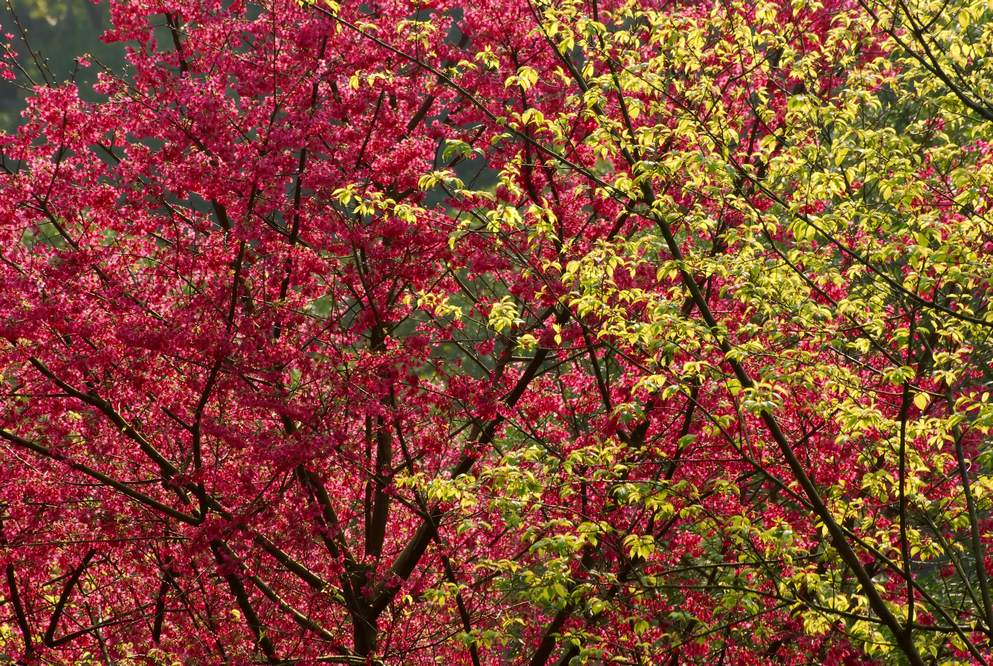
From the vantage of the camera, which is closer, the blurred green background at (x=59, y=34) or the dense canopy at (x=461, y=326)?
the dense canopy at (x=461, y=326)

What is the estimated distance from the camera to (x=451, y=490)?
792cm

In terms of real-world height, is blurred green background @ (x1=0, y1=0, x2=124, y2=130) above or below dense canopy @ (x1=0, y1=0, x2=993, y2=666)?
above

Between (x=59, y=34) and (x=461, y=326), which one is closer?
(x=461, y=326)

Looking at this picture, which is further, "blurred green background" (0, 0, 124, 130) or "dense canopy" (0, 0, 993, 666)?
"blurred green background" (0, 0, 124, 130)

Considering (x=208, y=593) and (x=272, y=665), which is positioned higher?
(x=208, y=593)

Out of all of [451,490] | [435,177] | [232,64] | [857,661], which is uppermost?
[232,64]

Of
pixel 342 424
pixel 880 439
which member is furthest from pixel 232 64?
pixel 880 439

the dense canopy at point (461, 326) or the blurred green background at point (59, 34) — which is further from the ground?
the blurred green background at point (59, 34)

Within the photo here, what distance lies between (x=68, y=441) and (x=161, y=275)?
1912 millimetres

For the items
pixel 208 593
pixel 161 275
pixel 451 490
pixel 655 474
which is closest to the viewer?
pixel 451 490

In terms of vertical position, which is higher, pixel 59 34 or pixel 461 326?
pixel 59 34

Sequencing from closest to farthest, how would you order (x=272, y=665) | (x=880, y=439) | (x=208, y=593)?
(x=880, y=439) < (x=272, y=665) < (x=208, y=593)

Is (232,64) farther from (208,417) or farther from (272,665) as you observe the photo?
(272,665)

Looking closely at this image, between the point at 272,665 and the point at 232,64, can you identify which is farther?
the point at 232,64
